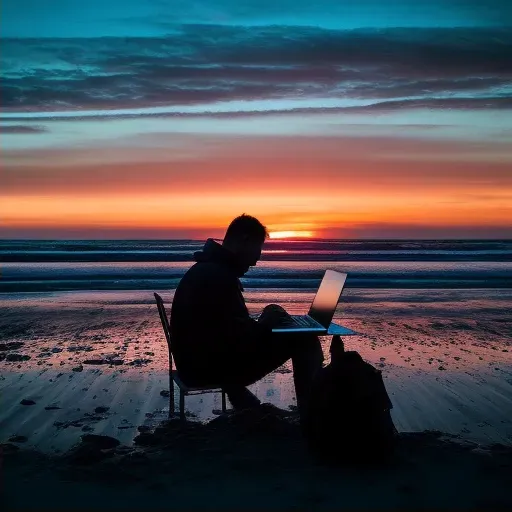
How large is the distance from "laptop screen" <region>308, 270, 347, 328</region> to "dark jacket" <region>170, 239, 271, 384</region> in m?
0.59

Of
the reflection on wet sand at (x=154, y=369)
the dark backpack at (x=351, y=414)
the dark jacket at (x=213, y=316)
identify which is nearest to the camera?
the dark backpack at (x=351, y=414)

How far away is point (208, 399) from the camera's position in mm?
5723

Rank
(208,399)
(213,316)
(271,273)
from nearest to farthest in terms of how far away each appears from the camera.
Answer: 1. (213,316)
2. (208,399)
3. (271,273)

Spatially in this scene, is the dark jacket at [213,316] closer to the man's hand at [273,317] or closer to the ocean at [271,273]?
the man's hand at [273,317]

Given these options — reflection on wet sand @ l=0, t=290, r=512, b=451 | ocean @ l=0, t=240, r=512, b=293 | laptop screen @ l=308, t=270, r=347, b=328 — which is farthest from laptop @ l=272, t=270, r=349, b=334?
ocean @ l=0, t=240, r=512, b=293

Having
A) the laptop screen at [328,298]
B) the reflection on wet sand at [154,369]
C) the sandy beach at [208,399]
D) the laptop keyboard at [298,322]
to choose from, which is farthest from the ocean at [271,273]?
the laptop keyboard at [298,322]

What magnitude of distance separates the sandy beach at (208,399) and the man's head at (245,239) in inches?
47.5

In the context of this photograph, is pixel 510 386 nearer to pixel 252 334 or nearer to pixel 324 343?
pixel 324 343

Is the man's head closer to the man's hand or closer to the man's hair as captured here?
the man's hair

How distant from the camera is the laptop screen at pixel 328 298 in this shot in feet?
15.5

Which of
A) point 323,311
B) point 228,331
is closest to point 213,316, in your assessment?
point 228,331

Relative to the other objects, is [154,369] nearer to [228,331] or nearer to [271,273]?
[228,331]

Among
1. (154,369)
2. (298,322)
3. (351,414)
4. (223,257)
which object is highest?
(223,257)

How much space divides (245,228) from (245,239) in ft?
0.24
